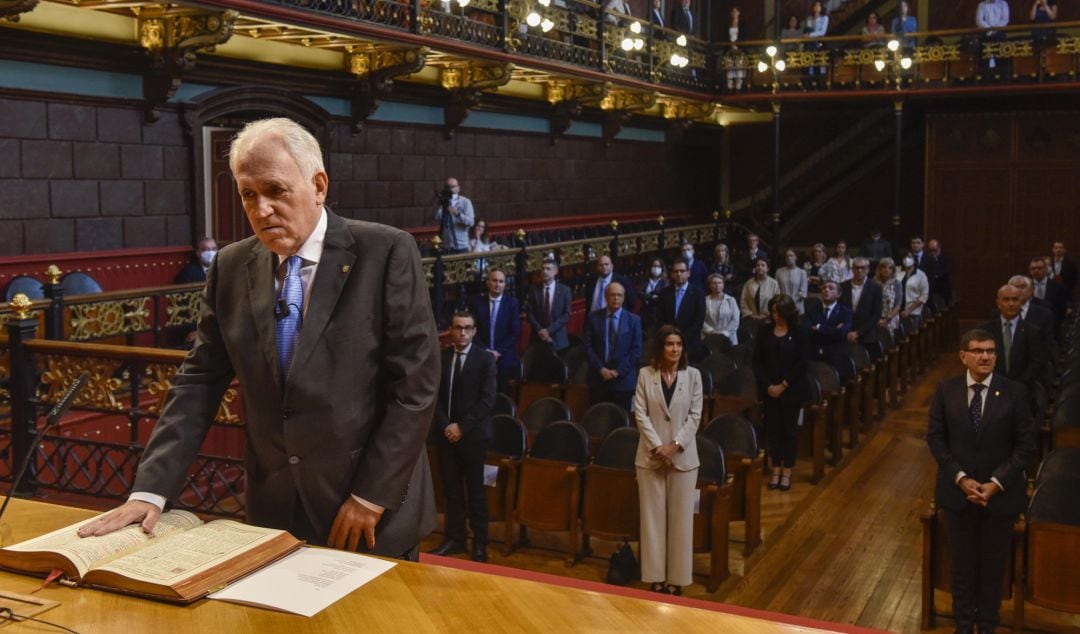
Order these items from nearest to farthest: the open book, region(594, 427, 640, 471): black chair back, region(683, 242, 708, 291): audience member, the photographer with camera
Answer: the open book, region(594, 427, 640, 471): black chair back, the photographer with camera, region(683, 242, 708, 291): audience member

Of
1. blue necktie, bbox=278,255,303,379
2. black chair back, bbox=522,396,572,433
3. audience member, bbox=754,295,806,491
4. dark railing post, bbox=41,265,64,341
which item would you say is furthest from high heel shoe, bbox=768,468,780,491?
blue necktie, bbox=278,255,303,379

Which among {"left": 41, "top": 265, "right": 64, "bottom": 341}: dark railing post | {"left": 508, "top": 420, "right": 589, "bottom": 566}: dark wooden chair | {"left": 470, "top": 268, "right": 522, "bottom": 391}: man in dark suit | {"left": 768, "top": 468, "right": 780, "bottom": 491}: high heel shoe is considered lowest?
{"left": 768, "top": 468, "right": 780, "bottom": 491}: high heel shoe

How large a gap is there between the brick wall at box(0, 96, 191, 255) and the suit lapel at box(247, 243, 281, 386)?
7684 mm

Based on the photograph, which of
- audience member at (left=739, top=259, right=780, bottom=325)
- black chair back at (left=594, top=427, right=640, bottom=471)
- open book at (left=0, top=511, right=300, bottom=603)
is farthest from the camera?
audience member at (left=739, top=259, right=780, bottom=325)

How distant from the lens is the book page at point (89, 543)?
2.25m

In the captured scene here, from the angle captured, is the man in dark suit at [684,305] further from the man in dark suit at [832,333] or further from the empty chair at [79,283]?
the empty chair at [79,283]

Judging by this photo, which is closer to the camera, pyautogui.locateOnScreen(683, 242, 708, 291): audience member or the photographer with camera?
the photographer with camera

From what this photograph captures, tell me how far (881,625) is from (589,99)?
12.8 metres

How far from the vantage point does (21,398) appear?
580cm

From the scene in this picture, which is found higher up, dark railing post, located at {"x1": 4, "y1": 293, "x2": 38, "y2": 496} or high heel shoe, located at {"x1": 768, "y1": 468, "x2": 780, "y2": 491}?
dark railing post, located at {"x1": 4, "y1": 293, "x2": 38, "y2": 496}

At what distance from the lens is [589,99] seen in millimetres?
18000

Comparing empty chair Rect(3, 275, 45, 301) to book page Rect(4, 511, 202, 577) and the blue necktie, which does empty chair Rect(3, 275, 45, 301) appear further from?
book page Rect(4, 511, 202, 577)

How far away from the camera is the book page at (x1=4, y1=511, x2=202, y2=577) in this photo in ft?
7.39

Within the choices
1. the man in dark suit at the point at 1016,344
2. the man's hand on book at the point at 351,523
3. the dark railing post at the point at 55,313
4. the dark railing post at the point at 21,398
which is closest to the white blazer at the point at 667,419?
the man in dark suit at the point at 1016,344
